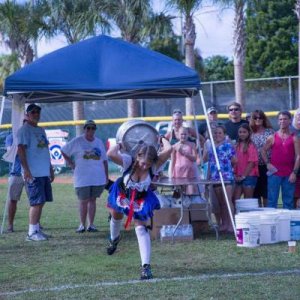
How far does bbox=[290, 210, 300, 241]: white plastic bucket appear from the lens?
10305mm

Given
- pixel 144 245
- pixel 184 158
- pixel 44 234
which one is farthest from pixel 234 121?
pixel 144 245

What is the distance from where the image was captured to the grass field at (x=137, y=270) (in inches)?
292

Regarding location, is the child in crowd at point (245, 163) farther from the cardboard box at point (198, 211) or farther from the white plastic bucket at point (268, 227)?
the white plastic bucket at point (268, 227)

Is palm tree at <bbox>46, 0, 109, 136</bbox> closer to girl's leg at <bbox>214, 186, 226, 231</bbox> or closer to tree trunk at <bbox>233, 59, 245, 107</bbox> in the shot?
tree trunk at <bbox>233, 59, 245, 107</bbox>

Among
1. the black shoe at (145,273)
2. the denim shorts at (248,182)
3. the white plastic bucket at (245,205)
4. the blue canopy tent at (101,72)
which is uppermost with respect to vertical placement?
the blue canopy tent at (101,72)

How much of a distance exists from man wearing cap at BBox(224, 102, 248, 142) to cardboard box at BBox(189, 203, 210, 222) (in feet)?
4.02

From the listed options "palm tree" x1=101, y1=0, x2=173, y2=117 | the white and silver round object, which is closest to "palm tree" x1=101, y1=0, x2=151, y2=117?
"palm tree" x1=101, y1=0, x2=173, y2=117

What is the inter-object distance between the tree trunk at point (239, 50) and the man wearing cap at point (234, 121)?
11896 mm

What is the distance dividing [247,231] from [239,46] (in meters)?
16.1

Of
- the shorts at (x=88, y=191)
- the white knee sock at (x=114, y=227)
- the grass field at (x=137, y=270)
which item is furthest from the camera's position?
the shorts at (x=88, y=191)

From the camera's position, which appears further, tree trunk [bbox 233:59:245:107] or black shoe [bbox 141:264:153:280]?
tree trunk [bbox 233:59:245:107]

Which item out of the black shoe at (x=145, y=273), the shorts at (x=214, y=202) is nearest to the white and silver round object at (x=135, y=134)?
the shorts at (x=214, y=202)

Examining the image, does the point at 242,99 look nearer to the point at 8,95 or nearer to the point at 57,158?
the point at 57,158

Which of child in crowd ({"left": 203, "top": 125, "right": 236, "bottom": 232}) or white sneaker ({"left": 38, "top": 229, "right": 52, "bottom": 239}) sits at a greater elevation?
child in crowd ({"left": 203, "top": 125, "right": 236, "bottom": 232})
